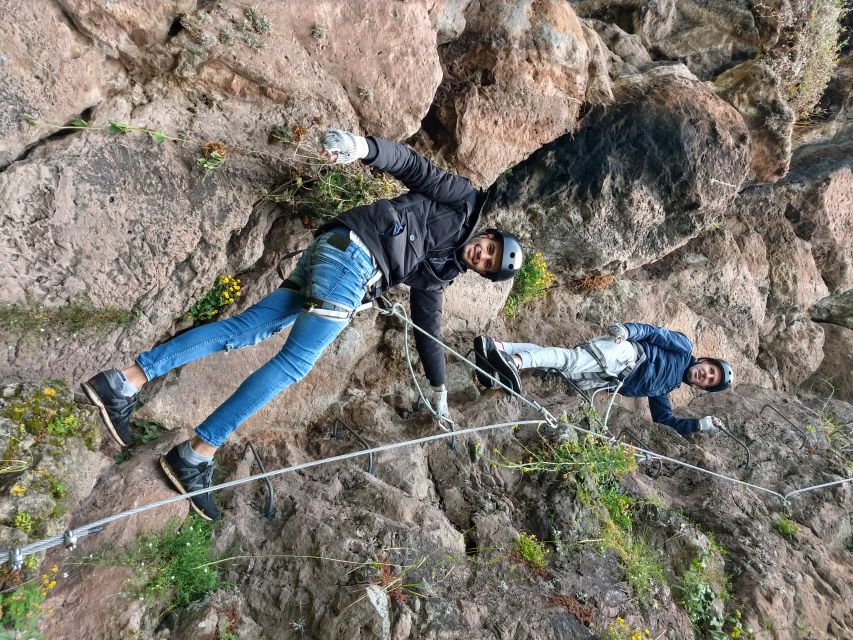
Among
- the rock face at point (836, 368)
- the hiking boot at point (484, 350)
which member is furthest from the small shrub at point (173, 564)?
the rock face at point (836, 368)

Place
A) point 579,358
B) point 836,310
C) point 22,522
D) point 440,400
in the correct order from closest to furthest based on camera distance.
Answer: point 22,522
point 440,400
point 579,358
point 836,310

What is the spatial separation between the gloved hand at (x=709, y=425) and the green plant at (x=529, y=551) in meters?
3.12

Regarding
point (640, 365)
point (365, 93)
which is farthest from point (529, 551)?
point (365, 93)

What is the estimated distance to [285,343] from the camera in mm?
3172

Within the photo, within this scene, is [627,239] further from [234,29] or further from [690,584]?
[234,29]

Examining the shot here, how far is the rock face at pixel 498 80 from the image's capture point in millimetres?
5043

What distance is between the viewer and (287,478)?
4.03 meters

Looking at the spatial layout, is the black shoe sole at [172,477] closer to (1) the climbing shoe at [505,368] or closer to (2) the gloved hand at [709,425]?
(1) the climbing shoe at [505,368]

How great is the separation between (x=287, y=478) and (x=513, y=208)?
3685 millimetres

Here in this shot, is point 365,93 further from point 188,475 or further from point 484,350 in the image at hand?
point 188,475

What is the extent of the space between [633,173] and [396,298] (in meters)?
2.91

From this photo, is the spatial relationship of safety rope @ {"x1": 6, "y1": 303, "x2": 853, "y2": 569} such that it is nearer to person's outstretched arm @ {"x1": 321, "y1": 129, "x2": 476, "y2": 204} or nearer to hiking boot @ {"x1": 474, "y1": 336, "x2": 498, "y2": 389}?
hiking boot @ {"x1": 474, "y1": 336, "x2": 498, "y2": 389}

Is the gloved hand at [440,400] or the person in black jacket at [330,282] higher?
the person in black jacket at [330,282]

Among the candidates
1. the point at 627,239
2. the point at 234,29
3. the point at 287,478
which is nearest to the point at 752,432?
the point at 627,239
